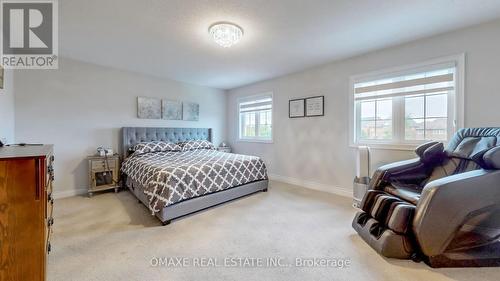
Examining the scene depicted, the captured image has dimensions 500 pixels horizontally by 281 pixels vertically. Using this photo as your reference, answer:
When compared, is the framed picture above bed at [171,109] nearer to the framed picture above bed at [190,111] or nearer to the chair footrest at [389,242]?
the framed picture above bed at [190,111]

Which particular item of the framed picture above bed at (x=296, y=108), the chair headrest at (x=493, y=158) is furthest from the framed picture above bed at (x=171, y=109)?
the chair headrest at (x=493, y=158)

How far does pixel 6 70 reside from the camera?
9.14 feet

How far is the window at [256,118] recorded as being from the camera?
4.92 meters

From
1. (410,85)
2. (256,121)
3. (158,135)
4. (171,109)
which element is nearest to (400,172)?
(410,85)

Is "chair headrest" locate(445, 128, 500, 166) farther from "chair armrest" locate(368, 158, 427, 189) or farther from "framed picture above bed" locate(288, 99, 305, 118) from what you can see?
"framed picture above bed" locate(288, 99, 305, 118)

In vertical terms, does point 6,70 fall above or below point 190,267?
above

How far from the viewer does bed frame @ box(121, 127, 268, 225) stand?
2573 mm

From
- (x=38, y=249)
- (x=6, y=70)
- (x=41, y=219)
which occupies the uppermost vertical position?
(x=6, y=70)

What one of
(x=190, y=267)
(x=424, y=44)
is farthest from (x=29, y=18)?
(x=424, y=44)

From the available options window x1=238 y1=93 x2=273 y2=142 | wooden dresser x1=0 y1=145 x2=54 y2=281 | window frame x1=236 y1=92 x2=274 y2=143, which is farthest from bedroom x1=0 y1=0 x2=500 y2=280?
window x1=238 y1=93 x2=273 y2=142

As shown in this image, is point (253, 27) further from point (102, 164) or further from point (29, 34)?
point (102, 164)

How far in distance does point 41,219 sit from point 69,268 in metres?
0.77

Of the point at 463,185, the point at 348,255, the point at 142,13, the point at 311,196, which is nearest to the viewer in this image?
the point at 463,185

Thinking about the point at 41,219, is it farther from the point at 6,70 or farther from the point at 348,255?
the point at 6,70
